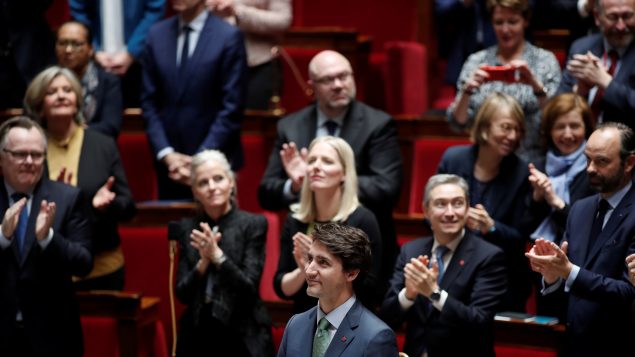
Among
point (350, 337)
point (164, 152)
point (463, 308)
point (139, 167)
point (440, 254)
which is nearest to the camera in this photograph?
point (350, 337)

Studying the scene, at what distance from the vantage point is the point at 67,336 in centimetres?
245

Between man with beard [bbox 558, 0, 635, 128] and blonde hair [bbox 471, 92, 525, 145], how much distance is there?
165mm

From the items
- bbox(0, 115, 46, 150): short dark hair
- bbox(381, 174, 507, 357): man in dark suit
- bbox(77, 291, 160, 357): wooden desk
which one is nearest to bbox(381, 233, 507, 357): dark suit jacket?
bbox(381, 174, 507, 357): man in dark suit

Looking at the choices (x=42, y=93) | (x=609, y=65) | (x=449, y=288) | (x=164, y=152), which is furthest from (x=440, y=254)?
(x=42, y=93)

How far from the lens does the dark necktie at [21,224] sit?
2.43 m

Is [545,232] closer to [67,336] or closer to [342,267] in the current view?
[342,267]

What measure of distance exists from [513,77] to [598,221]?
1.89 feet

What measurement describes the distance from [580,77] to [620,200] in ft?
1.57

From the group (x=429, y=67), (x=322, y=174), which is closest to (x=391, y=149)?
(x=322, y=174)

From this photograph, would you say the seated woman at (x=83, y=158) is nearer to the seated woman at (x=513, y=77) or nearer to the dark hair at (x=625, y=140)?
the seated woman at (x=513, y=77)

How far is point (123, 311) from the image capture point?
2572 mm

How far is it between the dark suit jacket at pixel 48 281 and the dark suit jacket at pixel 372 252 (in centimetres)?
42

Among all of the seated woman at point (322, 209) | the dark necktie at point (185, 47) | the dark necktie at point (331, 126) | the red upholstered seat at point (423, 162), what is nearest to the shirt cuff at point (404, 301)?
the seated woman at point (322, 209)

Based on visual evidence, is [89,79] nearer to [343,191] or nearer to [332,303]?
[343,191]
